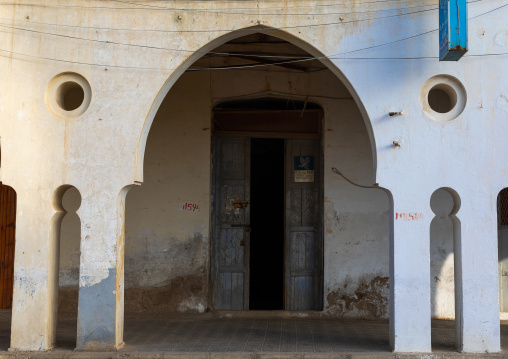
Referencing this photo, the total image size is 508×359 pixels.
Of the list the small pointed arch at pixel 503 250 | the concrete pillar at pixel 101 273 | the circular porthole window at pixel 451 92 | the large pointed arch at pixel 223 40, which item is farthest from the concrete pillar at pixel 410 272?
the concrete pillar at pixel 101 273

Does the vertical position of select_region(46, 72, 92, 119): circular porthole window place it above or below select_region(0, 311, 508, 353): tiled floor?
above

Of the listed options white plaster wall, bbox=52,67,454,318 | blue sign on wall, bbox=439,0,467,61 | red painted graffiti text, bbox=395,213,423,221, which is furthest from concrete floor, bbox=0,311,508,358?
blue sign on wall, bbox=439,0,467,61

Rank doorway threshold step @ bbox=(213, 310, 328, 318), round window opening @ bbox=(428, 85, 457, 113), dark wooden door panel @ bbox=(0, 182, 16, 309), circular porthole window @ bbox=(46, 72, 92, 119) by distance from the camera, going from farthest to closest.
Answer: dark wooden door panel @ bbox=(0, 182, 16, 309) < doorway threshold step @ bbox=(213, 310, 328, 318) < round window opening @ bbox=(428, 85, 457, 113) < circular porthole window @ bbox=(46, 72, 92, 119)

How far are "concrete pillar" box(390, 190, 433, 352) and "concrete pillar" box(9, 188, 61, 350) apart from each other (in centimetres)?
434

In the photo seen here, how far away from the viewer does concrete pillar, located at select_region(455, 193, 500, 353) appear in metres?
6.46

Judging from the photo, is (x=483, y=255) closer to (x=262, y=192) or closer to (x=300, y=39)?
(x=300, y=39)

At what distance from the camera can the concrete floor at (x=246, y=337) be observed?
21.3 feet

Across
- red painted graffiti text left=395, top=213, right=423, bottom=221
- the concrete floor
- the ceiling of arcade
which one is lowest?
the concrete floor

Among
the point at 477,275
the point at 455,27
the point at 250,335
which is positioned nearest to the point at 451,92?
the point at 455,27

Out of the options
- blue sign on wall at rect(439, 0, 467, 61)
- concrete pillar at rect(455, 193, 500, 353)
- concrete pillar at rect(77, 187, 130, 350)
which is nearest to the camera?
blue sign on wall at rect(439, 0, 467, 61)

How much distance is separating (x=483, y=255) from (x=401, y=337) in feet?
4.75

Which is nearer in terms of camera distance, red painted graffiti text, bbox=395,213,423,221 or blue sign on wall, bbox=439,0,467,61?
blue sign on wall, bbox=439,0,467,61

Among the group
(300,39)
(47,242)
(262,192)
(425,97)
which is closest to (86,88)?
(47,242)

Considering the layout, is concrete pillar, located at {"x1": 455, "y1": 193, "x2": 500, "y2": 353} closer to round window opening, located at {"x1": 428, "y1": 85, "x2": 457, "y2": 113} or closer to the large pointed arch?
the large pointed arch
